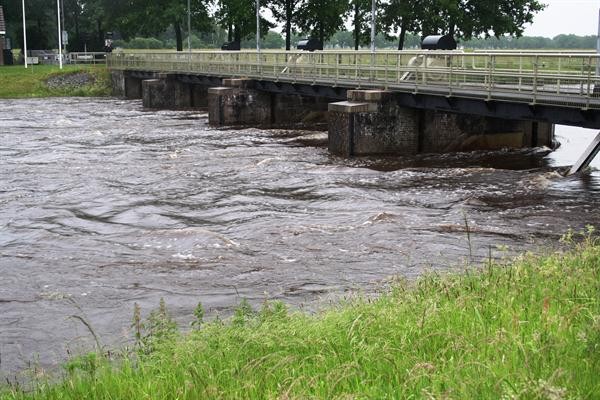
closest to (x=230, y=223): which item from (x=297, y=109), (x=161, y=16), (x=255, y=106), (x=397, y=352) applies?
(x=397, y=352)

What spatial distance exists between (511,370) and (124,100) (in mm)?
59063

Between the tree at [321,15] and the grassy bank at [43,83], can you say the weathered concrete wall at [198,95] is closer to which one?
the tree at [321,15]

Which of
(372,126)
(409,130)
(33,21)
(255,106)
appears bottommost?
(409,130)

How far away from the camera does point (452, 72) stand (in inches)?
981

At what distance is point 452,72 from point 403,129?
317cm

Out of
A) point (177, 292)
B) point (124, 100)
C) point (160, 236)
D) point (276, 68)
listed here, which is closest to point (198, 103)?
point (124, 100)

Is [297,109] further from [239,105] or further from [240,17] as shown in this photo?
[240,17]

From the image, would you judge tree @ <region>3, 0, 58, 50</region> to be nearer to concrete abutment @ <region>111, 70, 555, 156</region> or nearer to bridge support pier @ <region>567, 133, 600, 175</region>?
concrete abutment @ <region>111, 70, 555, 156</region>

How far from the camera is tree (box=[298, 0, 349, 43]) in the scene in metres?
62.0

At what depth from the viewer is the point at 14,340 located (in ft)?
30.8

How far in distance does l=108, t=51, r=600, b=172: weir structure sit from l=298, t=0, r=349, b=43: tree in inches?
790

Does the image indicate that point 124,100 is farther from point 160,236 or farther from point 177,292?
point 177,292

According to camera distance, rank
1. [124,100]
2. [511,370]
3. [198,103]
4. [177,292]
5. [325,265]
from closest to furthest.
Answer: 1. [511,370]
2. [177,292]
3. [325,265]
4. [198,103]
5. [124,100]

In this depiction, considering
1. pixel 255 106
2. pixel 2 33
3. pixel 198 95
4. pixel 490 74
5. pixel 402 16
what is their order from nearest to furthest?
pixel 490 74 → pixel 255 106 → pixel 198 95 → pixel 402 16 → pixel 2 33
